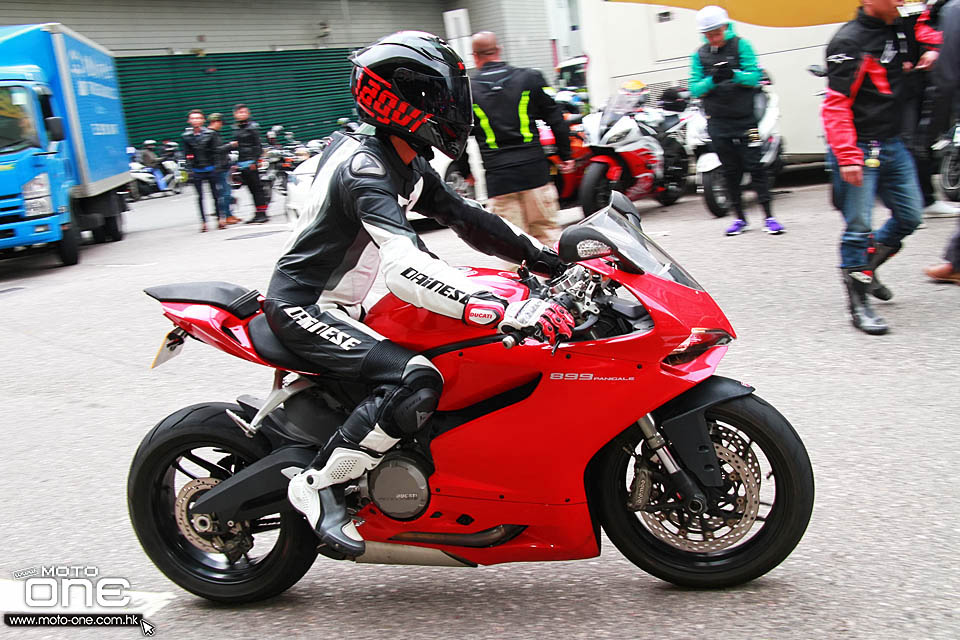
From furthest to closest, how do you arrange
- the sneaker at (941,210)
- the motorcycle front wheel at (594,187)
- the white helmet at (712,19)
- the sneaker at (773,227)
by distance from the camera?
the motorcycle front wheel at (594,187)
the sneaker at (773,227)
the sneaker at (941,210)
the white helmet at (712,19)

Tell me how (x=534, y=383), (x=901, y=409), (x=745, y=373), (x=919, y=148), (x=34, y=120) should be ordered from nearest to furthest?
(x=534, y=383) < (x=901, y=409) < (x=745, y=373) < (x=919, y=148) < (x=34, y=120)

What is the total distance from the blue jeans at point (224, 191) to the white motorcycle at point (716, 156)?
940 cm

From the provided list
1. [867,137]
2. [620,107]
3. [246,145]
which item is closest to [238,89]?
[246,145]

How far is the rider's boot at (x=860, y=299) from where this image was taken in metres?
6.45

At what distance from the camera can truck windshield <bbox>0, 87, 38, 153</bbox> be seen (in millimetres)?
13898

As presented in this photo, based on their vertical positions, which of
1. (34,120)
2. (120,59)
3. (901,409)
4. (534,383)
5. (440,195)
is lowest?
(901,409)

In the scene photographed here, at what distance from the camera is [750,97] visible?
966cm

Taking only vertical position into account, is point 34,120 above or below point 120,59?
below

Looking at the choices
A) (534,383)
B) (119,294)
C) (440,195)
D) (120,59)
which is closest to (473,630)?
(534,383)

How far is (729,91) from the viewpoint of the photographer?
9.67 metres

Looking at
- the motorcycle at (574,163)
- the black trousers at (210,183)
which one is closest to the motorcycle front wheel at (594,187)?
the motorcycle at (574,163)

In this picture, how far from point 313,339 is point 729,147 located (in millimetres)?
7475

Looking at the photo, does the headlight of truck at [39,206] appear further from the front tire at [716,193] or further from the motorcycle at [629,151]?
the front tire at [716,193]

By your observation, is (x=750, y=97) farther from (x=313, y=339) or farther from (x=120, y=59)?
(x=120, y=59)
